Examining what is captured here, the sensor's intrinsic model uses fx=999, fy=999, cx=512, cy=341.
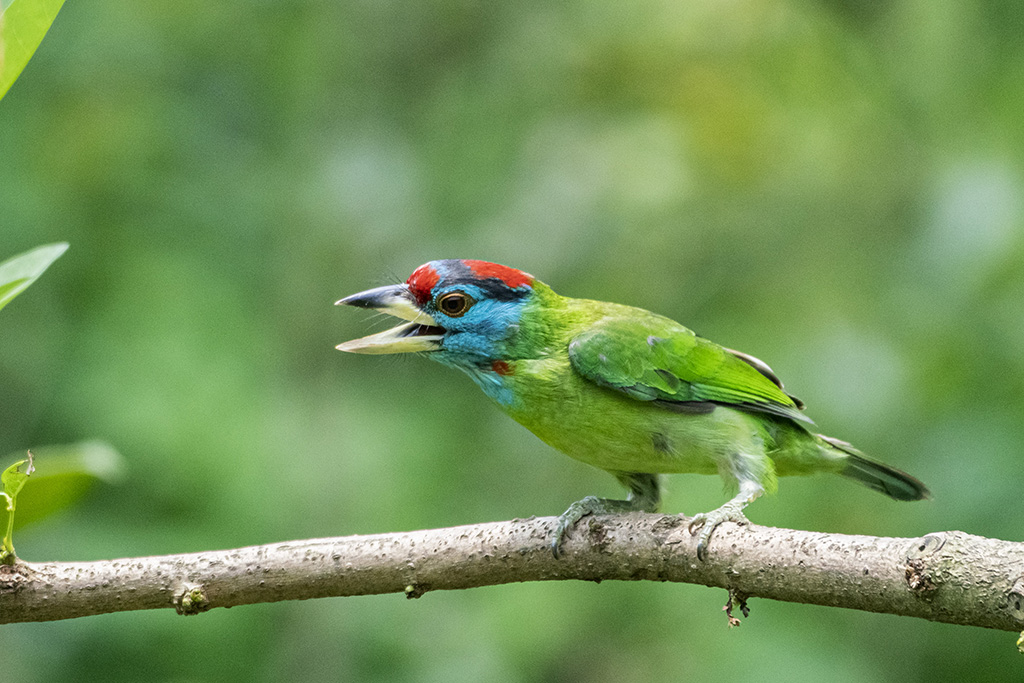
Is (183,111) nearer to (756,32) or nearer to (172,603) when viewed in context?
(756,32)

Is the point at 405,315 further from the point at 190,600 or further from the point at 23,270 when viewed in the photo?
the point at 23,270

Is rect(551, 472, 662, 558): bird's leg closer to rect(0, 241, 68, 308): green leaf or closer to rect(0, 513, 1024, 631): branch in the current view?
rect(0, 513, 1024, 631): branch

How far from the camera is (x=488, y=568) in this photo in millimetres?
2521

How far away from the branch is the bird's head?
2.33ft

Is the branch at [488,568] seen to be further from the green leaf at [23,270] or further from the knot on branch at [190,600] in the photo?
the green leaf at [23,270]

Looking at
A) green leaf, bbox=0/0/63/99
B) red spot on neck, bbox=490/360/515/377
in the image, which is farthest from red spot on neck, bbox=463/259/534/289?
green leaf, bbox=0/0/63/99

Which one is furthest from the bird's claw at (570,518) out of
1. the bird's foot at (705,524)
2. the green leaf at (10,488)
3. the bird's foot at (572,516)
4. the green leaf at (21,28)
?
the green leaf at (21,28)

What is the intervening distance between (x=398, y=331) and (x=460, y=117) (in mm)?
2308

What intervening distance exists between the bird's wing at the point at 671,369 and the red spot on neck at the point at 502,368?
19cm

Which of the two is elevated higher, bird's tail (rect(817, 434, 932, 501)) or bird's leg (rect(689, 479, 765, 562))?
bird's tail (rect(817, 434, 932, 501))

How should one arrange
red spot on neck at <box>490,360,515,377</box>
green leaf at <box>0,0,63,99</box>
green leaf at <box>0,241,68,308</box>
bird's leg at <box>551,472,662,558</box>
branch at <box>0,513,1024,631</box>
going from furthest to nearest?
bird's leg at <box>551,472,662,558</box>
red spot on neck at <box>490,360,515,377</box>
branch at <box>0,513,1024,631</box>
green leaf at <box>0,241,68,308</box>
green leaf at <box>0,0,63,99</box>

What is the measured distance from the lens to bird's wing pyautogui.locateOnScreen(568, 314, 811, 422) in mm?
3066

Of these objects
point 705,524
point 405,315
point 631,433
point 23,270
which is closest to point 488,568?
point 705,524

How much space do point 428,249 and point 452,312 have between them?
1644 mm
